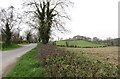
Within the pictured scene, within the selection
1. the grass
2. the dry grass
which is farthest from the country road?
the dry grass

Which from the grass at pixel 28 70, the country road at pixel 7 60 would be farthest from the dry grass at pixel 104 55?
the country road at pixel 7 60

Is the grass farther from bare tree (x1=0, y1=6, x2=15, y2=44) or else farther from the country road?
bare tree (x1=0, y1=6, x2=15, y2=44)

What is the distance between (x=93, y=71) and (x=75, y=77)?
617 mm

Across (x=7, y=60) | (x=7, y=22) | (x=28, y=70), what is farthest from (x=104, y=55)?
(x=7, y=22)

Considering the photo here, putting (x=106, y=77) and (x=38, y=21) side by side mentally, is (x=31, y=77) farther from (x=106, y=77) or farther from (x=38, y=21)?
(x=38, y=21)

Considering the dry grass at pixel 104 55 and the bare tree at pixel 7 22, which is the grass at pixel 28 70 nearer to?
the dry grass at pixel 104 55

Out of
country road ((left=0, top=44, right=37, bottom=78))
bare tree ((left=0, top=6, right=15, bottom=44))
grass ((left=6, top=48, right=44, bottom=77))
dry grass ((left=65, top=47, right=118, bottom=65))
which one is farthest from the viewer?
bare tree ((left=0, top=6, right=15, bottom=44))

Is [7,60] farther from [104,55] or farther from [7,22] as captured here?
[7,22]

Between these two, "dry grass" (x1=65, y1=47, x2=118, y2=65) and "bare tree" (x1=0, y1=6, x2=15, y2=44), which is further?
"bare tree" (x1=0, y1=6, x2=15, y2=44)

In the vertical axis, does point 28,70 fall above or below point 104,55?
below

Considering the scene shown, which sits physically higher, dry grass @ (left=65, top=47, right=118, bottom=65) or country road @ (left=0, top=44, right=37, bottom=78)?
dry grass @ (left=65, top=47, right=118, bottom=65)

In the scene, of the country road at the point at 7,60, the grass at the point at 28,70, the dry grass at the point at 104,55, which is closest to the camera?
the grass at the point at 28,70

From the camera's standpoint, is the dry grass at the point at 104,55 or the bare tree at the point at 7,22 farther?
the bare tree at the point at 7,22

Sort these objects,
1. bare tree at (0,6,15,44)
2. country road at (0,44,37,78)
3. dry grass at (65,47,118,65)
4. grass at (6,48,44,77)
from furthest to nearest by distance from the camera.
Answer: bare tree at (0,6,15,44) → country road at (0,44,37,78) → dry grass at (65,47,118,65) → grass at (6,48,44,77)
